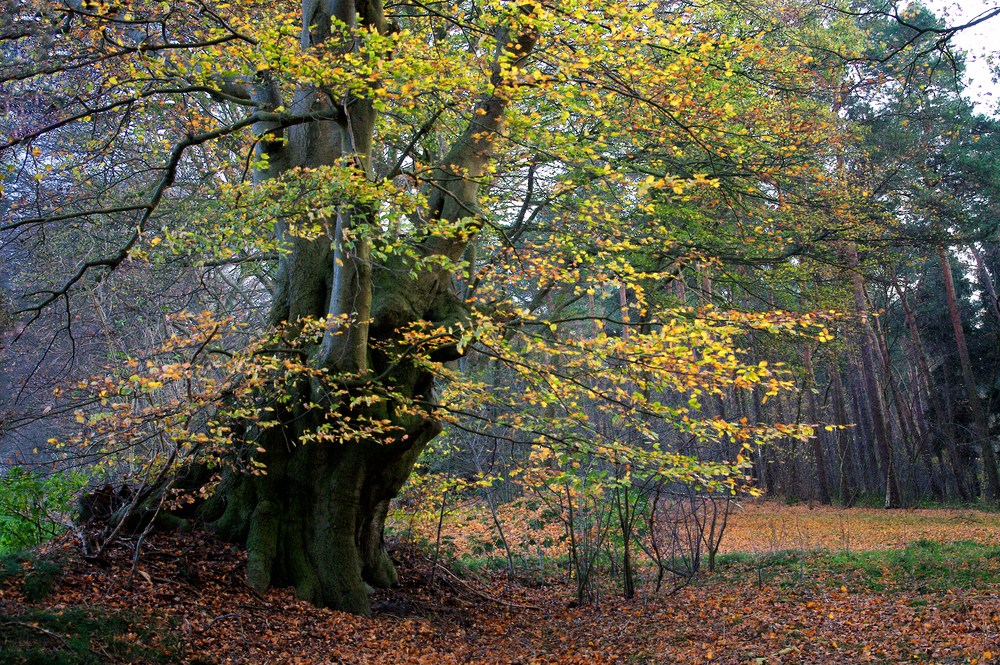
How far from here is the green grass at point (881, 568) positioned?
8.27 metres

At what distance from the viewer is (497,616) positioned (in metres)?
9.31

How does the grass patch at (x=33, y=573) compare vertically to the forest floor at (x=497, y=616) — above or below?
above

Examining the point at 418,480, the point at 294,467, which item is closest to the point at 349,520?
the point at 294,467

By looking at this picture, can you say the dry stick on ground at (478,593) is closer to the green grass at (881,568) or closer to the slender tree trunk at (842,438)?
the green grass at (881,568)

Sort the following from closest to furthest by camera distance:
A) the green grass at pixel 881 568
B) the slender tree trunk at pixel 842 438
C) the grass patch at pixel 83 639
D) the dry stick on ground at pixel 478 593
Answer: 1. the grass patch at pixel 83 639
2. the green grass at pixel 881 568
3. the dry stick on ground at pixel 478 593
4. the slender tree trunk at pixel 842 438

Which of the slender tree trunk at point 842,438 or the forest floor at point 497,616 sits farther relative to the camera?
the slender tree trunk at point 842,438

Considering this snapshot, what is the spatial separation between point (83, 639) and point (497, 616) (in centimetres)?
568

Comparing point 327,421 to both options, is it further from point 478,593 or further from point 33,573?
point 478,593

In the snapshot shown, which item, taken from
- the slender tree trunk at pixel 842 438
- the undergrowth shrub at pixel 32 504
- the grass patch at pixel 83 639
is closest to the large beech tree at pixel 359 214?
the undergrowth shrub at pixel 32 504

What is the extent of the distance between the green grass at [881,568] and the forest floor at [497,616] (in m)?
0.03

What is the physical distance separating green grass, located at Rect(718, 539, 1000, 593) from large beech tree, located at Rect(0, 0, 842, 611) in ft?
7.68

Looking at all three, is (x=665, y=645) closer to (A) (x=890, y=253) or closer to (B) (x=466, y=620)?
(B) (x=466, y=620)

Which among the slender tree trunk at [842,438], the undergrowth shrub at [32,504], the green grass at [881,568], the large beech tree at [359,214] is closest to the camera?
the large beech tree at [359,214]

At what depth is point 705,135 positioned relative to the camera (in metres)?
10.6
